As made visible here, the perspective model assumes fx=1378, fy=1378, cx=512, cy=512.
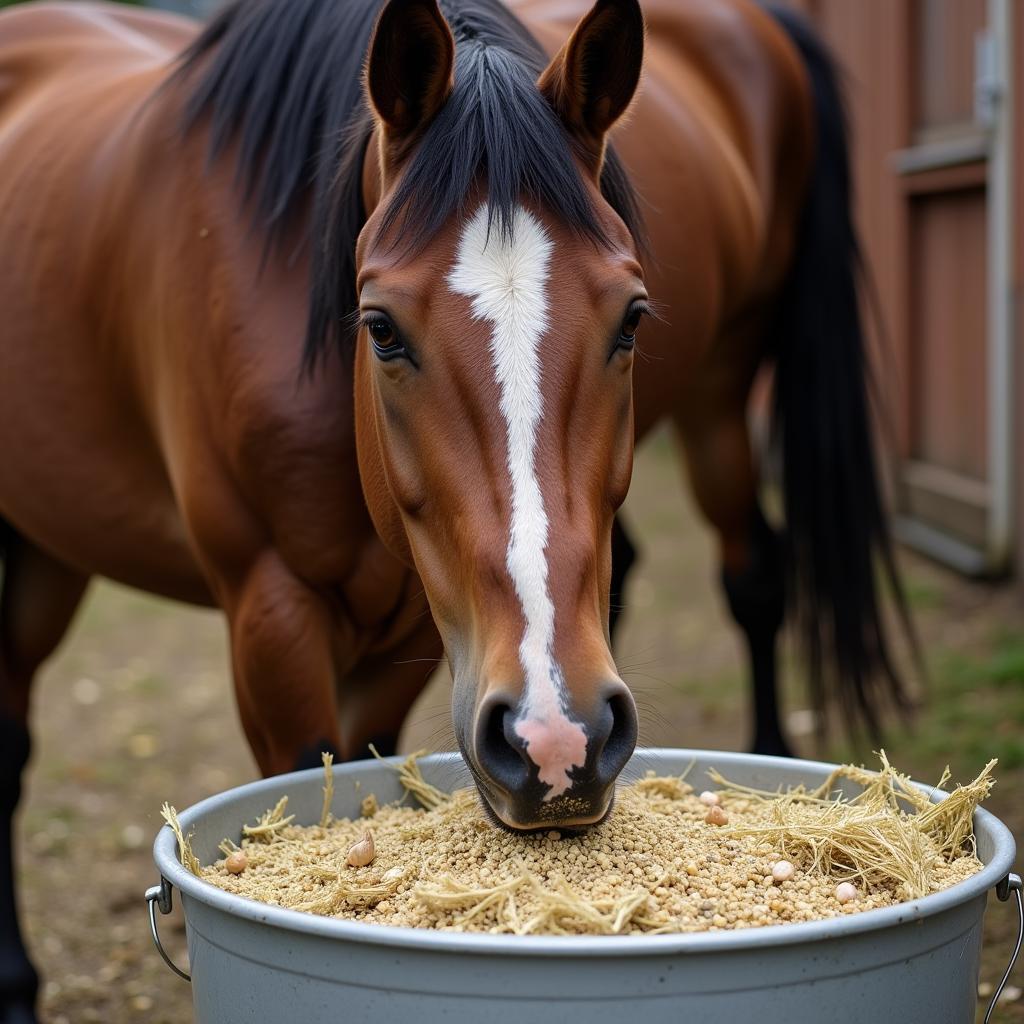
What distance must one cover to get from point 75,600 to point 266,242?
1485 millimetres

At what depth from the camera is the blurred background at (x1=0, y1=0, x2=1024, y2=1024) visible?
3.74 metres

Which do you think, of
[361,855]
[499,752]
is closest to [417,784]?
[361,855]

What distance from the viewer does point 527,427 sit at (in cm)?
161

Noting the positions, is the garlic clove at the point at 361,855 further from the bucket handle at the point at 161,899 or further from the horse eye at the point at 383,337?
the horse eye at the point at 383,337

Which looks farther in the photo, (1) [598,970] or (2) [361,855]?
(2) [361,855]

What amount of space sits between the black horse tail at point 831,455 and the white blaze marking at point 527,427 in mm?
2283

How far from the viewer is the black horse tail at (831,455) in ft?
12.4

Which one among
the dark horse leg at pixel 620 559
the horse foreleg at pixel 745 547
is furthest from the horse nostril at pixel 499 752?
the horse foreleg at pixel 745 547

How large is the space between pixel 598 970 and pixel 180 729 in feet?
13.6

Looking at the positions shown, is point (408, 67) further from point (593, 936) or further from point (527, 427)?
point (593, 936)

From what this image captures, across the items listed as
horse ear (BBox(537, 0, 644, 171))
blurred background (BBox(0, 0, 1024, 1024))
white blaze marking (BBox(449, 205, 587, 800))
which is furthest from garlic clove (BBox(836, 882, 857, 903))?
blurred background (BBox(0, 0, 1024, 1024))

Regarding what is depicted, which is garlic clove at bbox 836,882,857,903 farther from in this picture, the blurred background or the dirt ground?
the blurred background

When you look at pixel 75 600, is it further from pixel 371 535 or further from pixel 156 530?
pixel 371 535

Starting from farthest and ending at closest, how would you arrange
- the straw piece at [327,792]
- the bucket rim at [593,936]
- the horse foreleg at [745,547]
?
1. the horse foreleg at [745,547]
2. the straw piece at [327,792]
3. the bucket rim at [593,936]
